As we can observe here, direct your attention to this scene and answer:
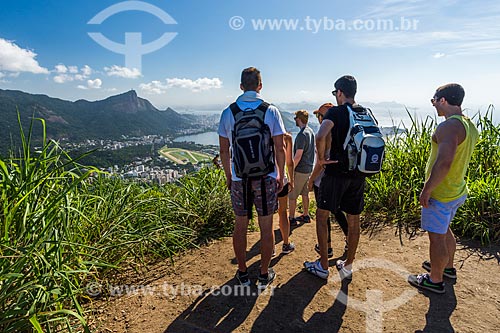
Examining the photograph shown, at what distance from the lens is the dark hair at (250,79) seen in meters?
2.57

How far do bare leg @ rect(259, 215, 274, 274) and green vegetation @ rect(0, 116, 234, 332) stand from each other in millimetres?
1189

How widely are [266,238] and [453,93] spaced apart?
Result: 202cm

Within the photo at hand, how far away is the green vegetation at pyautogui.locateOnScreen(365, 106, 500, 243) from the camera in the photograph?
370cm

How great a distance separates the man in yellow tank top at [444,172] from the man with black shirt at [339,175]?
22.7 inches

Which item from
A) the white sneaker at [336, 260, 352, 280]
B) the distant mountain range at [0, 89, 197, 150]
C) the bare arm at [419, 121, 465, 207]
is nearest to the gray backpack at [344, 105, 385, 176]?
the bare arm at [419, 121, 465, 207]

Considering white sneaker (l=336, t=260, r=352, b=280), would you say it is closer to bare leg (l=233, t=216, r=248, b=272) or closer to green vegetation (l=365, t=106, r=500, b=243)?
bare leg (l=233, t=216, r=248, b=272)

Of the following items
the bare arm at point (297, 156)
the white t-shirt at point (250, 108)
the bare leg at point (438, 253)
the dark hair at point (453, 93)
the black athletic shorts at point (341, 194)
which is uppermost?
the dark hair at point (453, 93)

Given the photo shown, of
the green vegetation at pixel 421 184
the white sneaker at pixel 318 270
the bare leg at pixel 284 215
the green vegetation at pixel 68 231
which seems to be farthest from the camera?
the green vegetation at pixel 421 184

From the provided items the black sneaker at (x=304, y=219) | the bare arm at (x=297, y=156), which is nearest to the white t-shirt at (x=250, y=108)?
the bare arm at (x=297, y=156)

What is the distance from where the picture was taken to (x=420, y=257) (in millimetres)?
3340

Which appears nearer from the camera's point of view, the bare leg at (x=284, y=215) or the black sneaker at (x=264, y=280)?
the black sneaker at (x=264, y=280)

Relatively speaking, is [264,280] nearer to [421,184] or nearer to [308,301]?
[308,301]

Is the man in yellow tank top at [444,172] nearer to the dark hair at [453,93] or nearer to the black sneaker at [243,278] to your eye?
the dark hair at [453,93]

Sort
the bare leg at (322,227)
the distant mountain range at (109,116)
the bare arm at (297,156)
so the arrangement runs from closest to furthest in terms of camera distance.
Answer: the bare leg at (322,227) < the bare arm at (297,156) < the distant mountain range at (109,116)
